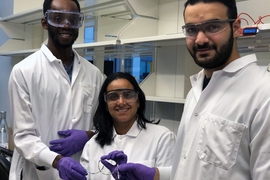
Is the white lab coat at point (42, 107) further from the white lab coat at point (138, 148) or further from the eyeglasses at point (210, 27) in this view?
the eyeglasses at point (210, 27)

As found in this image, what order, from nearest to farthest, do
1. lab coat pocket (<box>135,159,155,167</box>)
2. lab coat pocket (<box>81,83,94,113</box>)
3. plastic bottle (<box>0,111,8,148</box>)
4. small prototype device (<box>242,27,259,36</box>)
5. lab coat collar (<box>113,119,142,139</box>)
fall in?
small prototype device (<box>242,27,259,36</box>) < lab coat pocket (<box>135,159,155,167</box>) < lab coat collar (<box>113,119,142,139</box>) < lab coat pocket (<box>81,83,94,113</box>) < plastic bottle (<box>0,111,8,148</box>)

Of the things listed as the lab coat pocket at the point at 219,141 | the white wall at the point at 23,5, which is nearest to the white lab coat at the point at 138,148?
the lab coat pocket at the point at 219,141

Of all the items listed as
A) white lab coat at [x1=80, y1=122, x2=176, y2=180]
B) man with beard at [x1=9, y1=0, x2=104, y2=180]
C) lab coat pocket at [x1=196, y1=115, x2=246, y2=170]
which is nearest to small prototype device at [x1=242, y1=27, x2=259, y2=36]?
lab coat pocket at [x1=196, y1=115, x2=246, y2=170]

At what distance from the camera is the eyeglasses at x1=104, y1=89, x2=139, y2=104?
164 centimetres

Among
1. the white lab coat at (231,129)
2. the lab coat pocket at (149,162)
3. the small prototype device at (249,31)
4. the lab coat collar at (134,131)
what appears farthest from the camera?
the lab coat collar at (134,131)

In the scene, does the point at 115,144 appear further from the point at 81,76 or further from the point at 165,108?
the point at 165,108

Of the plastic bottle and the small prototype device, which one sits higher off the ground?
the small prototype device

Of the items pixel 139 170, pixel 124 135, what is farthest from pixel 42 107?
pixel 139 170

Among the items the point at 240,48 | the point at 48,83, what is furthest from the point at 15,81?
the point at 240,48

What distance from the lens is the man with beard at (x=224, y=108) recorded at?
0.93 meters

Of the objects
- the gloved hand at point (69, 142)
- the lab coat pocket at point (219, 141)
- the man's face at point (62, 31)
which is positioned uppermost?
the man's face at point (62, 31)

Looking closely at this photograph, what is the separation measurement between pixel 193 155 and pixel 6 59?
144 inches

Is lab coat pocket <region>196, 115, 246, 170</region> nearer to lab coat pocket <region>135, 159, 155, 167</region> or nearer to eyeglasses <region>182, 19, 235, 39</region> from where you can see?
eyeglasses <region>182, 19, 235, 39</region>

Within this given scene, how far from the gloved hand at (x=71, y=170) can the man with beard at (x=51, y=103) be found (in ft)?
0.10
